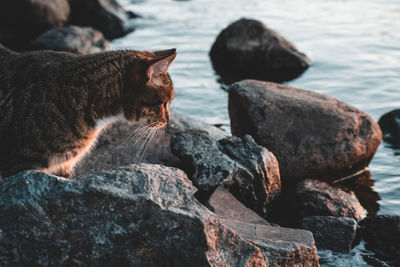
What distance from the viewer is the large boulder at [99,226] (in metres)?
3.15

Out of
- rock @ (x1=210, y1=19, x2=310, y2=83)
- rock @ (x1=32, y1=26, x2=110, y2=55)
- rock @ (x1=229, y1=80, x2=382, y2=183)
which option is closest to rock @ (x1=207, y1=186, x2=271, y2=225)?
rock @ (x1=229, y1=80, x2=382, y2=183)

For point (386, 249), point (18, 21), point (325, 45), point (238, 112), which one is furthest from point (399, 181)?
point (18, 21)

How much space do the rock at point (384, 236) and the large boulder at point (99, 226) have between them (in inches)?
103

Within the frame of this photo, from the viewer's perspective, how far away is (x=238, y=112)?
7.11 meters

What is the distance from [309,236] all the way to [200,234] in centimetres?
132

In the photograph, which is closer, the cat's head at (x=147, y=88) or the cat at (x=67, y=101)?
the cat at (x=67, y=101)

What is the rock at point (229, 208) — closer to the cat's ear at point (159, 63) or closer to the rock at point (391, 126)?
the cat's ear at point (159, 63)

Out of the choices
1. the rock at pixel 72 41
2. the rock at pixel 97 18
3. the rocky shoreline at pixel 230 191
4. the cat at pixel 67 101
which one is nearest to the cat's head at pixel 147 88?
the cat at pixel 67 101

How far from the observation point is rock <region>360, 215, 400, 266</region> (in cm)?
529

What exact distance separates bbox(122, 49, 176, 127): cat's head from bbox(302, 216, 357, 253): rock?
210 cm

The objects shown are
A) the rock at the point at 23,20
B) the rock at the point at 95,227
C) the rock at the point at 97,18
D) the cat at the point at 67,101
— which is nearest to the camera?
the rock at the point at 95,227

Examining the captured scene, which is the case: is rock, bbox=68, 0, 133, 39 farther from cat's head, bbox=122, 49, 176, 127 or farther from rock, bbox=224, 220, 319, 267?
rock, bbox=224, 220, 319, 267

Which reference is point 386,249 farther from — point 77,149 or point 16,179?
point 16,179

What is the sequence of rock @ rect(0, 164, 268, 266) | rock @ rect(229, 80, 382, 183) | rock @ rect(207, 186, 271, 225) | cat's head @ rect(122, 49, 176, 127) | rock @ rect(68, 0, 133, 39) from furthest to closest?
rock @ rect(68, 0, 133, 39)
rock @ rect(229, 80, 382, 183)
rock @ rect(207, 186, 271, 225)
cat's head @ rect(122, 49, 176, 127)
rock @ rect(0, 164, 268, 266)
